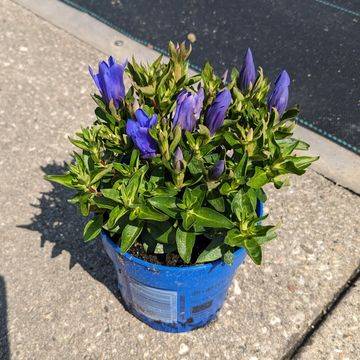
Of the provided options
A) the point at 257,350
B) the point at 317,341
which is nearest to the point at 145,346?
the point at 257,350

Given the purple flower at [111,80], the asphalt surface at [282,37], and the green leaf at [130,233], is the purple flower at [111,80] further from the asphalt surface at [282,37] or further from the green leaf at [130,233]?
the asphalt surface at [282,37]

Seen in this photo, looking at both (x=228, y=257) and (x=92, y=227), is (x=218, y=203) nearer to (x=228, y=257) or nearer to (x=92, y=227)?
(x=228, y=257)

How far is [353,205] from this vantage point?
2.56 metres

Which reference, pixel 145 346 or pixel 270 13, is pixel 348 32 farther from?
pixel 145 346

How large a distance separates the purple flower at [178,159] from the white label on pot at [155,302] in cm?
53

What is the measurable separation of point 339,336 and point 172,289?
0.81 meters

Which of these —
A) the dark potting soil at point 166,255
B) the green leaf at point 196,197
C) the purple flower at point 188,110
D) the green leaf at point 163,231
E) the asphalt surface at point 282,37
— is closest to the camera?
Result: the purple flower at point 188,110

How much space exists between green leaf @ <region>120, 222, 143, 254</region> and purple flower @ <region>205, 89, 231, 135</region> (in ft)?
1.20

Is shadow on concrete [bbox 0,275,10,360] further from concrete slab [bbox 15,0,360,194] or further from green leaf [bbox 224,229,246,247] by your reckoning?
concrete slab [bbox 15,0,360,194]

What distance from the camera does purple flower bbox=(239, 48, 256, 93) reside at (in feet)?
5.16

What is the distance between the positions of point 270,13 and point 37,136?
6.78ft

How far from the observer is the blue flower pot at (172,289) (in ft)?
5.53

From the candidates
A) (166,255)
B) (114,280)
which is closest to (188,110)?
(166,255)

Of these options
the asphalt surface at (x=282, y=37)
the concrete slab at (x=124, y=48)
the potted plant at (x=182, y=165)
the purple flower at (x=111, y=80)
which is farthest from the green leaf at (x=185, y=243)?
the asphalt surface at (x=282, y=37)
